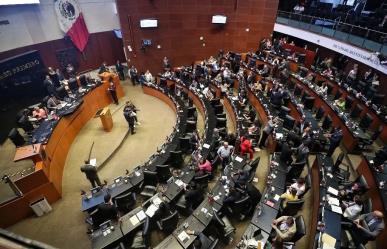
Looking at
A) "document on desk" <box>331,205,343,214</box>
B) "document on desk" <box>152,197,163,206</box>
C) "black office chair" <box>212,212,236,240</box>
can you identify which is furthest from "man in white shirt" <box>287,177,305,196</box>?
"document on desk" <box>152,197,163,206</box>

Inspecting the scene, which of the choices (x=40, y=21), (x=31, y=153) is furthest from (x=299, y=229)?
(x=40, y=21)

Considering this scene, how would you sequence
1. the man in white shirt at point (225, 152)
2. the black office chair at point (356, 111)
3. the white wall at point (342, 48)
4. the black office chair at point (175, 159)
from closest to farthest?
the man in white shirt at point (225, 152) < the black office chair at point (175, 159) < the black office chair at point (356, 111) < the white wall at point (342, 48)

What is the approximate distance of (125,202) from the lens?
7.76 meters

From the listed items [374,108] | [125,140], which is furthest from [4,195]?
[374,108]

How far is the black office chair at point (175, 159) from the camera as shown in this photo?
9.30 metres

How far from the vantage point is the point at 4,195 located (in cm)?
810

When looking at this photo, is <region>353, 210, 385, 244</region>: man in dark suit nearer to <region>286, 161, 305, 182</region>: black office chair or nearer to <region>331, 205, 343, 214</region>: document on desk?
<region>331, 205, 343, 214</region>: document on desk

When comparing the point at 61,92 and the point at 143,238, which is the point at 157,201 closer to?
the point at 143,238

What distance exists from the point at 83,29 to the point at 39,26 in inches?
122

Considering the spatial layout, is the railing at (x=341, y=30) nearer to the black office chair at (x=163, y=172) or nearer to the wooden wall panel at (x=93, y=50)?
the black office chair at (x=163, y=172)

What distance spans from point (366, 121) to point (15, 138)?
15290 millimetres

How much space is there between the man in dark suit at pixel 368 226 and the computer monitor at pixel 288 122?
4.87 m

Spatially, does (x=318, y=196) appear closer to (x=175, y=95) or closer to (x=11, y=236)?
(x=11, y=236)

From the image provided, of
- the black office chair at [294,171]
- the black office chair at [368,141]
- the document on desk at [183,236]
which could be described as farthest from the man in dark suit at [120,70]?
the black office chair at [368,141]
